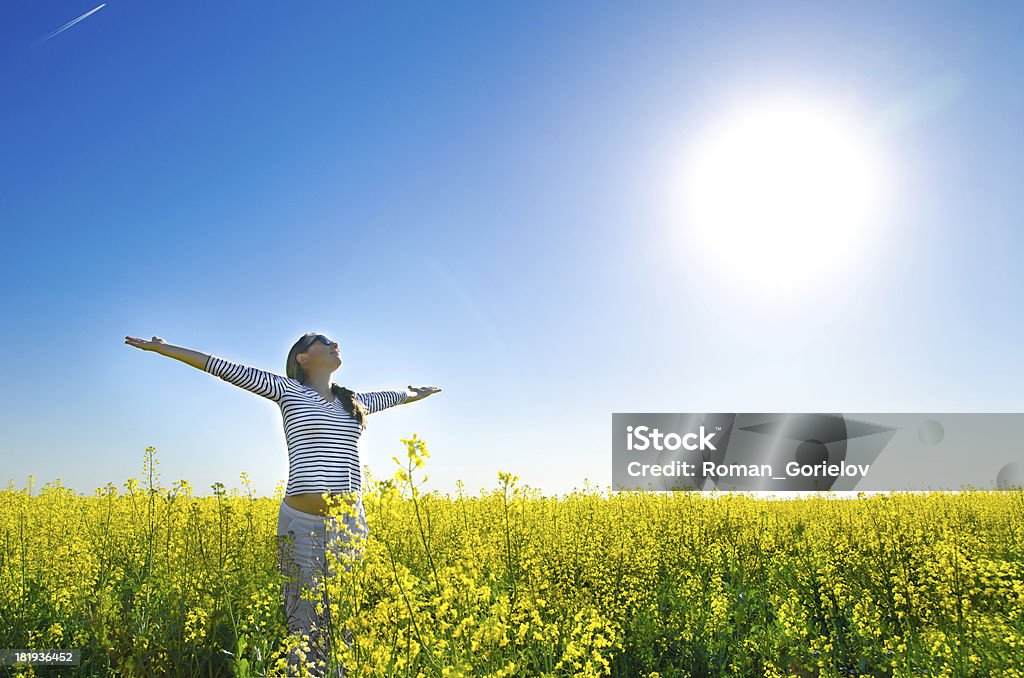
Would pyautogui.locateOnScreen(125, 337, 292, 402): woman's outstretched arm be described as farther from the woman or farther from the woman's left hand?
the woman's left hand

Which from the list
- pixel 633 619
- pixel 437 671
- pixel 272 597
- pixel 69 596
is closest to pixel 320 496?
pixel 272 597

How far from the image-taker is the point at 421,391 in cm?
573

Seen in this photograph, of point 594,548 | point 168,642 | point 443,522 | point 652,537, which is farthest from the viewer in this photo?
point 443,522

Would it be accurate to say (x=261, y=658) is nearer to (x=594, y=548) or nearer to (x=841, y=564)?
(x=594, y=548)

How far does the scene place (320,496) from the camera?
4020 millimetres

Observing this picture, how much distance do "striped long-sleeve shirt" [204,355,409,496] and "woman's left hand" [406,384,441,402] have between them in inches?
46.9

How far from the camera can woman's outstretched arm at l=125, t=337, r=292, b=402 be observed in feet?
13.9

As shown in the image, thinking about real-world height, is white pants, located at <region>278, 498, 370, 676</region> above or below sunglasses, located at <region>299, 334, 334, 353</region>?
below

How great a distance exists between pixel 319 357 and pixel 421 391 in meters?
1.34

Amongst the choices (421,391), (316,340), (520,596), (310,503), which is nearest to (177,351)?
(316,340)

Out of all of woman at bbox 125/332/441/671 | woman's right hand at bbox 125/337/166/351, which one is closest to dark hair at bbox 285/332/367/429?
woman at bbox 125/332/441/671

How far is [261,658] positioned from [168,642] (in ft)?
2.48

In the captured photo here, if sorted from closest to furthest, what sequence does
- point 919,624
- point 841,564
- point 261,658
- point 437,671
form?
point 437,671
point 261,658
point 919,624
point 841,564

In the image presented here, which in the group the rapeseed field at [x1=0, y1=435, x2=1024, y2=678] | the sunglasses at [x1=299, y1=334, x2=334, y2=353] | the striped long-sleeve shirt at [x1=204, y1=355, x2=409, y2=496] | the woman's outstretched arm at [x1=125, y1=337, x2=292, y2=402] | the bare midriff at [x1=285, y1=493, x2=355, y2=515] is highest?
the sunglasses at [x1=299, y1=334, x2=334, y2=353]
